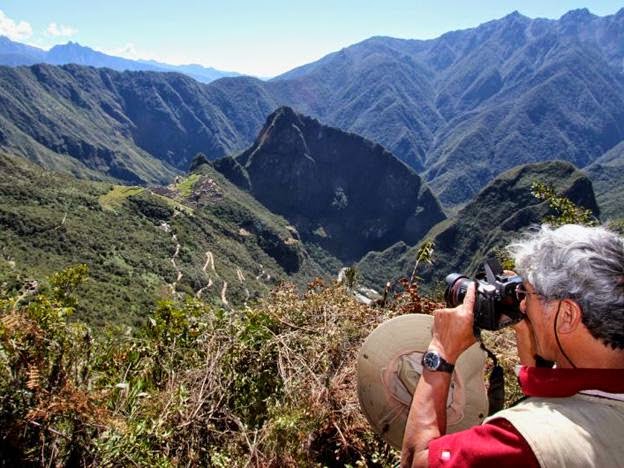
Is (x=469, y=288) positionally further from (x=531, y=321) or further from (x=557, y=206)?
(x=557, y=206)

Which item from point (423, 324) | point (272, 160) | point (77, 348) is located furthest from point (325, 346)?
point (272, 160)

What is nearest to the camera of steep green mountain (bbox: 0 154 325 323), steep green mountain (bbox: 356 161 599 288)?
steep green mountain (bbox: 0 154 325 323)

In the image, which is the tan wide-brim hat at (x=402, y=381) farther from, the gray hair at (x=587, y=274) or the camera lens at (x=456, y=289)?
the gray hair at (x=587, y=274)

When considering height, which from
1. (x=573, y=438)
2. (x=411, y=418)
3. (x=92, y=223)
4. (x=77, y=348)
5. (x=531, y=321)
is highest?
(x=531, y=321)

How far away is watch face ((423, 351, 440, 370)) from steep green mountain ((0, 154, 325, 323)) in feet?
135

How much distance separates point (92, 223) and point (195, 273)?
58.6 feet

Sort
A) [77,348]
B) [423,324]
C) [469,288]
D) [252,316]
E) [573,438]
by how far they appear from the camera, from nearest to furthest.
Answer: [573,438] → [469,288] → [423,324] → [77,348] → [252,316]

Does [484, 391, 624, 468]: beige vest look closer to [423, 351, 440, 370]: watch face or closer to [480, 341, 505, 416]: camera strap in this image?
[423, 351, 440, 370]: watch face

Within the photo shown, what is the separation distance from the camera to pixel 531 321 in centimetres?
216

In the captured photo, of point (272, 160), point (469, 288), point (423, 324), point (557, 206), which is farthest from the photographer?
point (272, 160)

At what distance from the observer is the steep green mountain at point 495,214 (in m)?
130

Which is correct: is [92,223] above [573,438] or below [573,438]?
below

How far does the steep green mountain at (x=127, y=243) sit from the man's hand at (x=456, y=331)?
135ft

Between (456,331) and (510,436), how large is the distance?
669 millimetres
